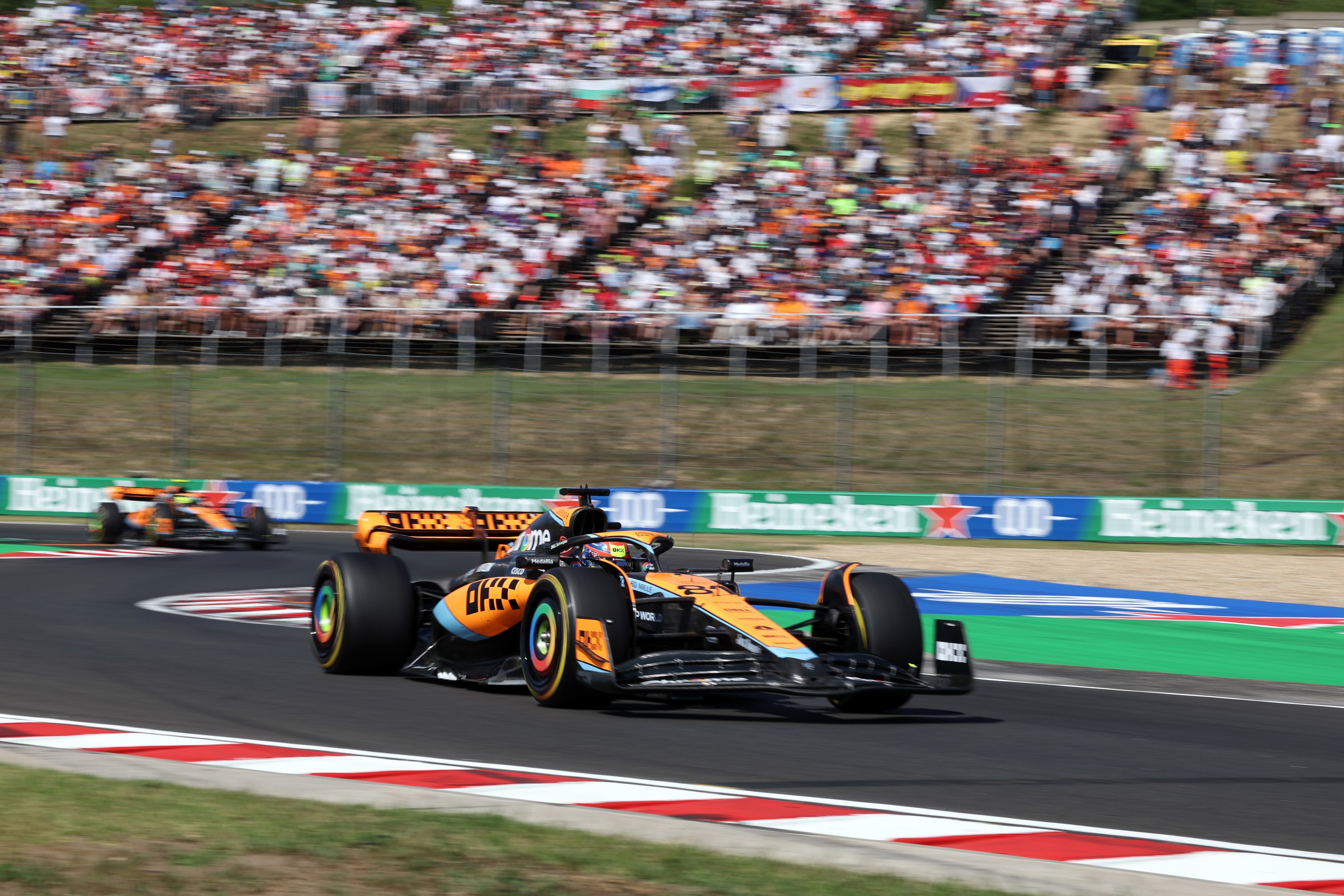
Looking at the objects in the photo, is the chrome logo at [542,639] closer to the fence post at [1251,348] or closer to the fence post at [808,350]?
the fence post at [808,350]

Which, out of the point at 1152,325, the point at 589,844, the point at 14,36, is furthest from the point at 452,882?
the point at 14,36

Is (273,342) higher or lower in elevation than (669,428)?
higher

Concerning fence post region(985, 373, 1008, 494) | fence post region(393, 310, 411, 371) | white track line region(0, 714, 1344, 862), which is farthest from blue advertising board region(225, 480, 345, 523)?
white track line region(0, 714, 1344, 862)

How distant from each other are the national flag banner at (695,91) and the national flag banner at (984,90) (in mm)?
4716

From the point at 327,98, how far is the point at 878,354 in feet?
50.3

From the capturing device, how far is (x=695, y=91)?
1176 inches

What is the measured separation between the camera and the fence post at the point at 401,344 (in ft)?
80.8

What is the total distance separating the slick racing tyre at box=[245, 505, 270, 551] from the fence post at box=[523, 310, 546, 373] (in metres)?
6.07

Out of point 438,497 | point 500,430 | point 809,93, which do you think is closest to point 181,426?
point 438,497

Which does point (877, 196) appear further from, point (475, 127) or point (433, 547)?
point (433, 547)

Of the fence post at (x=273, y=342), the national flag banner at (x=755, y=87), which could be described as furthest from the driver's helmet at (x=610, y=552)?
the national flag banner at (x=755, y=87)

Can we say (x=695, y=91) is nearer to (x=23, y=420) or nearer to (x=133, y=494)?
(x=23, y=420)

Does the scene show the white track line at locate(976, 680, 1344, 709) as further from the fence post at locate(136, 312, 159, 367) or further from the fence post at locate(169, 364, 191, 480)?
the fence post at locate(136, 312, 159, 367)

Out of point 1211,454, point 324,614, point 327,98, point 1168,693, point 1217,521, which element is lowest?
Result: point 1217,521
